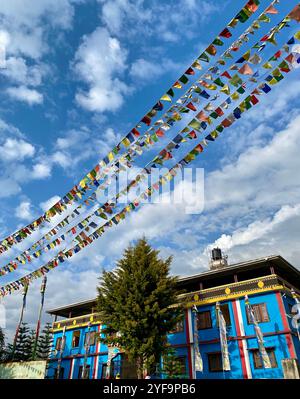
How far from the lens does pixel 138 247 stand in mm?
22031

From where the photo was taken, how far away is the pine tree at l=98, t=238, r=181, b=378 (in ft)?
62.1

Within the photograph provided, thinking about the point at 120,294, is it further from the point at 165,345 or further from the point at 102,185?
the point at 102,185

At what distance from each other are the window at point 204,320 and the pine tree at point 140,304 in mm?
3069

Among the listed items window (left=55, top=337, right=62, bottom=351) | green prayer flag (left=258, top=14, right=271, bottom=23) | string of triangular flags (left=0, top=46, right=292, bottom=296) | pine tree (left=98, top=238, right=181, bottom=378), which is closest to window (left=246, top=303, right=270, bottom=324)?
pine tree (left=98, top=238, right=181, bottom=378)

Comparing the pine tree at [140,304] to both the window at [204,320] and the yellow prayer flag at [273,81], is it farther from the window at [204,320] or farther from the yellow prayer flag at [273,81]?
the yellow prayer flag at [273,81]

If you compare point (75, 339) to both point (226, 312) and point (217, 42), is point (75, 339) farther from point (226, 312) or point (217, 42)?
point (217, 42)

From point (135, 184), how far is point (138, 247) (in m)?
12.0

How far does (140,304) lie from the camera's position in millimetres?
19641


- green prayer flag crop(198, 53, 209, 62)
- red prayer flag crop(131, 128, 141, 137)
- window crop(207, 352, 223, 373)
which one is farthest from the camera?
window crop(207, 352, 223, 373)

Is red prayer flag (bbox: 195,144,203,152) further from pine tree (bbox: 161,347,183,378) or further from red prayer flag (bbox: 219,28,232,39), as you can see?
pine tree (bbox: 161,347,183,378)

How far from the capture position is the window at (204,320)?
2256 cm

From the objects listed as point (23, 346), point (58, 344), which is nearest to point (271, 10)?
point (58, 344)

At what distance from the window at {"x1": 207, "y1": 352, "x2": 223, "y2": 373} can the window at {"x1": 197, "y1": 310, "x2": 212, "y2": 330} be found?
1.77 meters

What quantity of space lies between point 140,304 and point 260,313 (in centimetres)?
772
